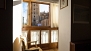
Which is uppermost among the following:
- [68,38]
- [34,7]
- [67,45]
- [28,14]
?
[34,7]

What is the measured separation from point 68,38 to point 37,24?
2.30 m

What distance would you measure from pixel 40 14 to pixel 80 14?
7.87 ft

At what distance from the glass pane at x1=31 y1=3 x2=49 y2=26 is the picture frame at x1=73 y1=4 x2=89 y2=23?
2348 mm

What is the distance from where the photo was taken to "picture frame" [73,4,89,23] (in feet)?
8.39

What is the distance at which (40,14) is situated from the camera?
4703 mm

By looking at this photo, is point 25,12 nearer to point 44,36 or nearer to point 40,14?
point 40,14

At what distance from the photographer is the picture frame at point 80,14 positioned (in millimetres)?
2559

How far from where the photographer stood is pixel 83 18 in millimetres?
2674

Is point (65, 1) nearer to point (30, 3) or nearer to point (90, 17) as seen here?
point (90, 17)

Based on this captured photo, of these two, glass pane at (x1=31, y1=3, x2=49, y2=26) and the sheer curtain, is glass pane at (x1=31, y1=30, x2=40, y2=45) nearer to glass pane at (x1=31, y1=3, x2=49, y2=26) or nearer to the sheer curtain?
glass pane at (x1=31, y1=3, x2=49, y2=26)

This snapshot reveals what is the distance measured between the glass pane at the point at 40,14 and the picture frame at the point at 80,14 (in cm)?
235
